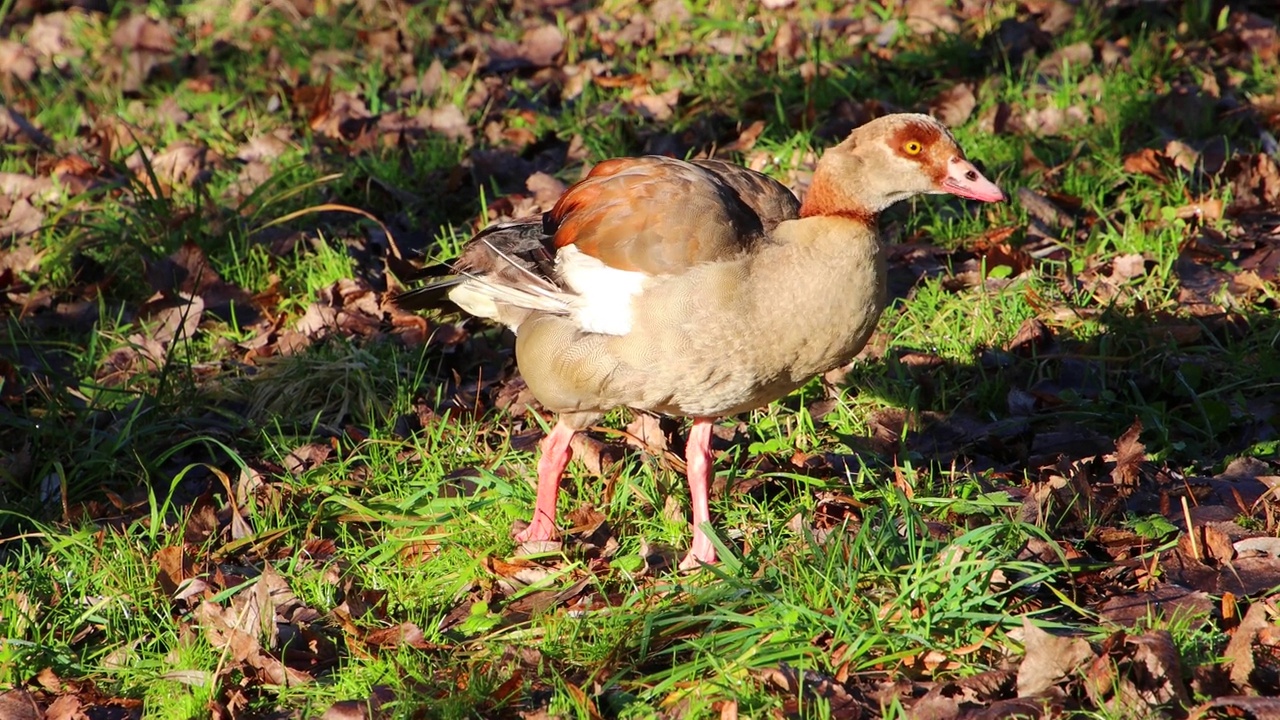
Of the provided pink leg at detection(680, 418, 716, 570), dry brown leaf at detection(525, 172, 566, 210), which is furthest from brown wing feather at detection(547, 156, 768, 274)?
dry brown leaf at detection(525, 172, 566, 210)

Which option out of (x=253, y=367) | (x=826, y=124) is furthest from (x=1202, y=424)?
(x=253, y=367)

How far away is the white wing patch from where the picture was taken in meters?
4.11

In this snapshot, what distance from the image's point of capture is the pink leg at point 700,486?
13.5 ft

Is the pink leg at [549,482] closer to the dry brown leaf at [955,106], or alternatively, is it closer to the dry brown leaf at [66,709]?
the dry brown leaf at [66,709]

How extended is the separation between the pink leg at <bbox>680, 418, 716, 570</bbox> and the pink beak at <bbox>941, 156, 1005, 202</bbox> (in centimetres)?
112

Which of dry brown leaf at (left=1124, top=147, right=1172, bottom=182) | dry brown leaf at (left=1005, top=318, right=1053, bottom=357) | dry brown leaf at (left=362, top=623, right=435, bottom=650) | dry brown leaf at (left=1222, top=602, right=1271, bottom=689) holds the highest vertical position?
dry brown leaf at (left=1222, top=602, right=1271, bottom=689)

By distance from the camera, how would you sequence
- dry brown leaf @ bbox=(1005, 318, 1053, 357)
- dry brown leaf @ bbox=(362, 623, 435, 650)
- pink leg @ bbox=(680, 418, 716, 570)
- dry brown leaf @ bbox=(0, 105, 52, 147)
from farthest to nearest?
dry brown leaf @ bbox=(0, 105, 52, 147), dry brown leaf @ bbox=(1005, 318, 1053, 357), pink leg @ bbox=(680, 418, 716, 570), dry brown leaf @ bbox=(362, 623, 435, 650)

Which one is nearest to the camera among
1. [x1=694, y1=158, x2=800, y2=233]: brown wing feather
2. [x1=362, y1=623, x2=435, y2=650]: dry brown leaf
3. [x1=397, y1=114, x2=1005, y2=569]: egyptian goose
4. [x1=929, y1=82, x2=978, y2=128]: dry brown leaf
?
[x1=362, y1=623, x2=435, y2=650]: dry brown leaf

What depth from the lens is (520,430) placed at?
203 inches

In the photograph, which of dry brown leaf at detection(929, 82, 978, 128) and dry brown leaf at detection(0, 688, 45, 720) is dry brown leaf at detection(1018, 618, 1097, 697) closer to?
dry brown leaf at detection(0, 688, 45, 720)

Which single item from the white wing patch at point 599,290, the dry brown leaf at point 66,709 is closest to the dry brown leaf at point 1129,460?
the white wing patch at point 599,290

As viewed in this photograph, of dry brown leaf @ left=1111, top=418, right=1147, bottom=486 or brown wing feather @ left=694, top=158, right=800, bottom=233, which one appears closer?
dry brown leaf @ left=1111, top=418, right=1147, bottom=486

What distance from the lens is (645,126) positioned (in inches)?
271

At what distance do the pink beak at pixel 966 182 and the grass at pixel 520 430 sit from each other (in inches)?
37.9
